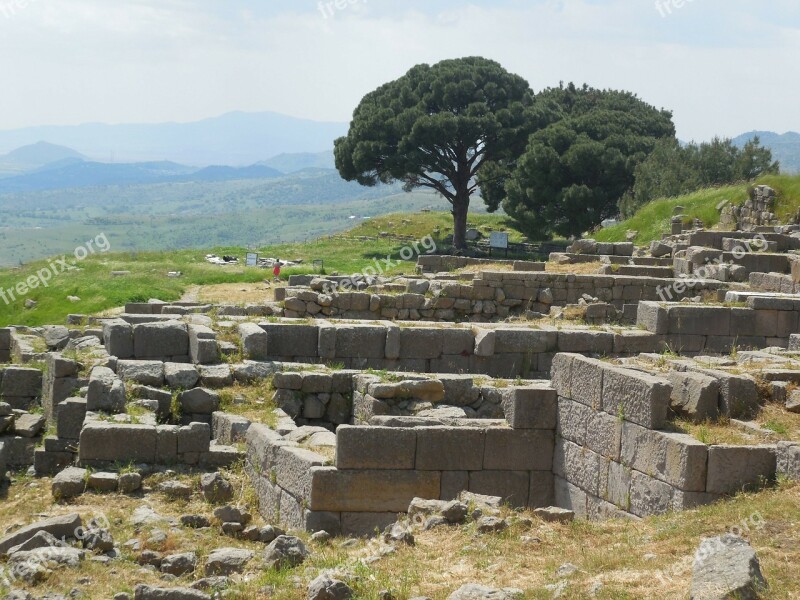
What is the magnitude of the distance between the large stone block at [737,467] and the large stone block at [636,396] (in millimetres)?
708

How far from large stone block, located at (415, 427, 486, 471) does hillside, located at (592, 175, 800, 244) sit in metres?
26.0

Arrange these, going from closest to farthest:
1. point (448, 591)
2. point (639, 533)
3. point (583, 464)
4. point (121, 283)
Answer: point (448, 591), point (639, 533), point (583, 464), point (121, 283)

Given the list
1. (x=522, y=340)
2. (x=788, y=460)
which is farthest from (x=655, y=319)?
(x=788, y=460)

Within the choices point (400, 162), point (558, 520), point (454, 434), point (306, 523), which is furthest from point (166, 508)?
point (400, 162)

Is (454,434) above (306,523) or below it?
above

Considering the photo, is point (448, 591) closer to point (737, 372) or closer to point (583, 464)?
point (583, 464)

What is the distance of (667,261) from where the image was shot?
27.7 m

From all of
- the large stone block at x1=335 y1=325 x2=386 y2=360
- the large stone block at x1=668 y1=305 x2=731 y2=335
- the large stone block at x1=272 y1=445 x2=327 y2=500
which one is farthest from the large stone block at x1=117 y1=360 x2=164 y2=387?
the large stone block at x1=668 y1=305 x2=731 y2=335

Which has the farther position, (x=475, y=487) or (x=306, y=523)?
(x=475, y=487)

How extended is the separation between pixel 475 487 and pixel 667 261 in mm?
17741

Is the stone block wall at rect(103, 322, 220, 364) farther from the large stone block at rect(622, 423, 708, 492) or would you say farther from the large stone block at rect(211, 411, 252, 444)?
the large stone block at rect(622, 423, 708, 492)

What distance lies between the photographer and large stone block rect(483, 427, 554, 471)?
447 inches

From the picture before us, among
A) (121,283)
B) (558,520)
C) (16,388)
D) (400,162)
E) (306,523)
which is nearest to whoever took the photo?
(558,520)

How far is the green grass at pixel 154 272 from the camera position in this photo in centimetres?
3525
